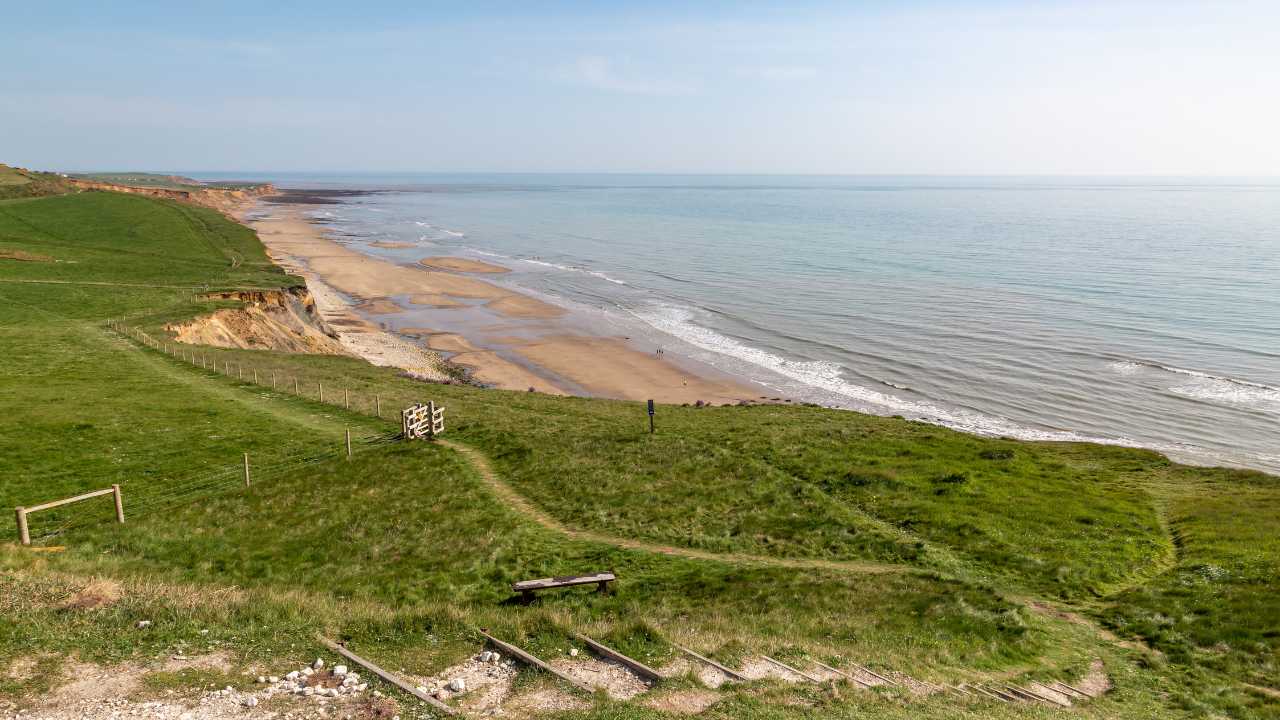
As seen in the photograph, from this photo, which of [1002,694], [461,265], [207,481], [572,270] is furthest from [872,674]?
[461,265]

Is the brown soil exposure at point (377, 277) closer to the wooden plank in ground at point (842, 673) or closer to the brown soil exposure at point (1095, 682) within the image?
the wooden plank in ground at point (842, 673)

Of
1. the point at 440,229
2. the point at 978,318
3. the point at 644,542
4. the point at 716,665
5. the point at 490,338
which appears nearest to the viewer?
the point at 716,665

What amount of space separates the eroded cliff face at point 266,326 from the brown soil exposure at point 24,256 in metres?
25.2

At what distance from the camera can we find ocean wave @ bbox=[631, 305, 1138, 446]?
45.8 meters

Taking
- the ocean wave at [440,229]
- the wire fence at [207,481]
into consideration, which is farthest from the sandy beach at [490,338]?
the ocean wave at [440,229]

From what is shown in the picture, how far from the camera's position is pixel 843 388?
182ft

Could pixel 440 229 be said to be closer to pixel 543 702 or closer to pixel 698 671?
pixel 698 671

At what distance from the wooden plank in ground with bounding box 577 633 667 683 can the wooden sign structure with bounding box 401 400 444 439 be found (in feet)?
60.8

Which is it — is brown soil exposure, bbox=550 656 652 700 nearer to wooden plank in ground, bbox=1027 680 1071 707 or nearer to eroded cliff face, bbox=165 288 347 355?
wooden plank in ground, bbox=1027 680 1071 707

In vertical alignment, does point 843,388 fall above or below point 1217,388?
below

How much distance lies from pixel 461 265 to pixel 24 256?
55000 millimetres

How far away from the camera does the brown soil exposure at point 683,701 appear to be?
12625 millimetres

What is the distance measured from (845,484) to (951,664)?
1315cm

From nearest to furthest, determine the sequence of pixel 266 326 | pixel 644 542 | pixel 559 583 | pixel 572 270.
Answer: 1. pixel 559 583
2. pixel 644 542
3. pixel 266 326
4. pixel 572 270
